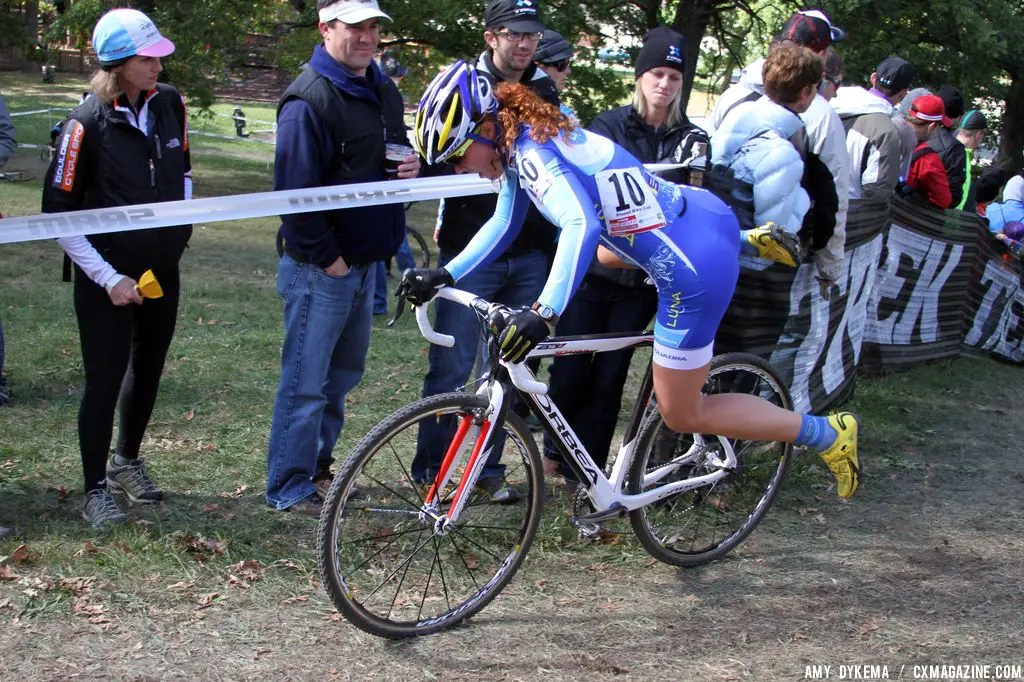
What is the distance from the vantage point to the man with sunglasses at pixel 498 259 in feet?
15.9

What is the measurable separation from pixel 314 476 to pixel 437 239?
1349 mm

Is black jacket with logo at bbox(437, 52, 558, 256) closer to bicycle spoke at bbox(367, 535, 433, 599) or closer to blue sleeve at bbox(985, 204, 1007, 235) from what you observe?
bicycle spoke at bbox(367, 535, 433, 599)

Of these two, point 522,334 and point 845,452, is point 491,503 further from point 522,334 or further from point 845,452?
point 845,452

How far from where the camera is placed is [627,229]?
3.77m

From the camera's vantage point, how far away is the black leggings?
14.0 feet

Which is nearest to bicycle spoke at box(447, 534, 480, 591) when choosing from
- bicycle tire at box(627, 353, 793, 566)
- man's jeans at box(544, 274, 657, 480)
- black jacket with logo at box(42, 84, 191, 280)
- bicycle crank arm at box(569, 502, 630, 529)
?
bicycle crank arm at box(569, 502, 630, 529)

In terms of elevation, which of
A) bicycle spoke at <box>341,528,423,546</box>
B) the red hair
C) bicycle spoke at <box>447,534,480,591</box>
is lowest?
bicycle spoke at <box>447,534,480,591</box>

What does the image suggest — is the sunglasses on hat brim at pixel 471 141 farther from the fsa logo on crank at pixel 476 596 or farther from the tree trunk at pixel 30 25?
the tree trunk at pixel 30 25

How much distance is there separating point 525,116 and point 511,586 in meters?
1.99

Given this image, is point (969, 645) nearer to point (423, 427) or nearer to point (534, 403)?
point (534, 403)

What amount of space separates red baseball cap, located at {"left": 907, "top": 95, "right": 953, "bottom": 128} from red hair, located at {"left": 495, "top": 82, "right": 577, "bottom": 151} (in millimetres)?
6174

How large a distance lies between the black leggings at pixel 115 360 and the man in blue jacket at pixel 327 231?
23.0 inches

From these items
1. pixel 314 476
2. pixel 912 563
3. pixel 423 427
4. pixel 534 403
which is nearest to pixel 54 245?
pixel 314 476

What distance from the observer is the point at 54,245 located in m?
10.6
